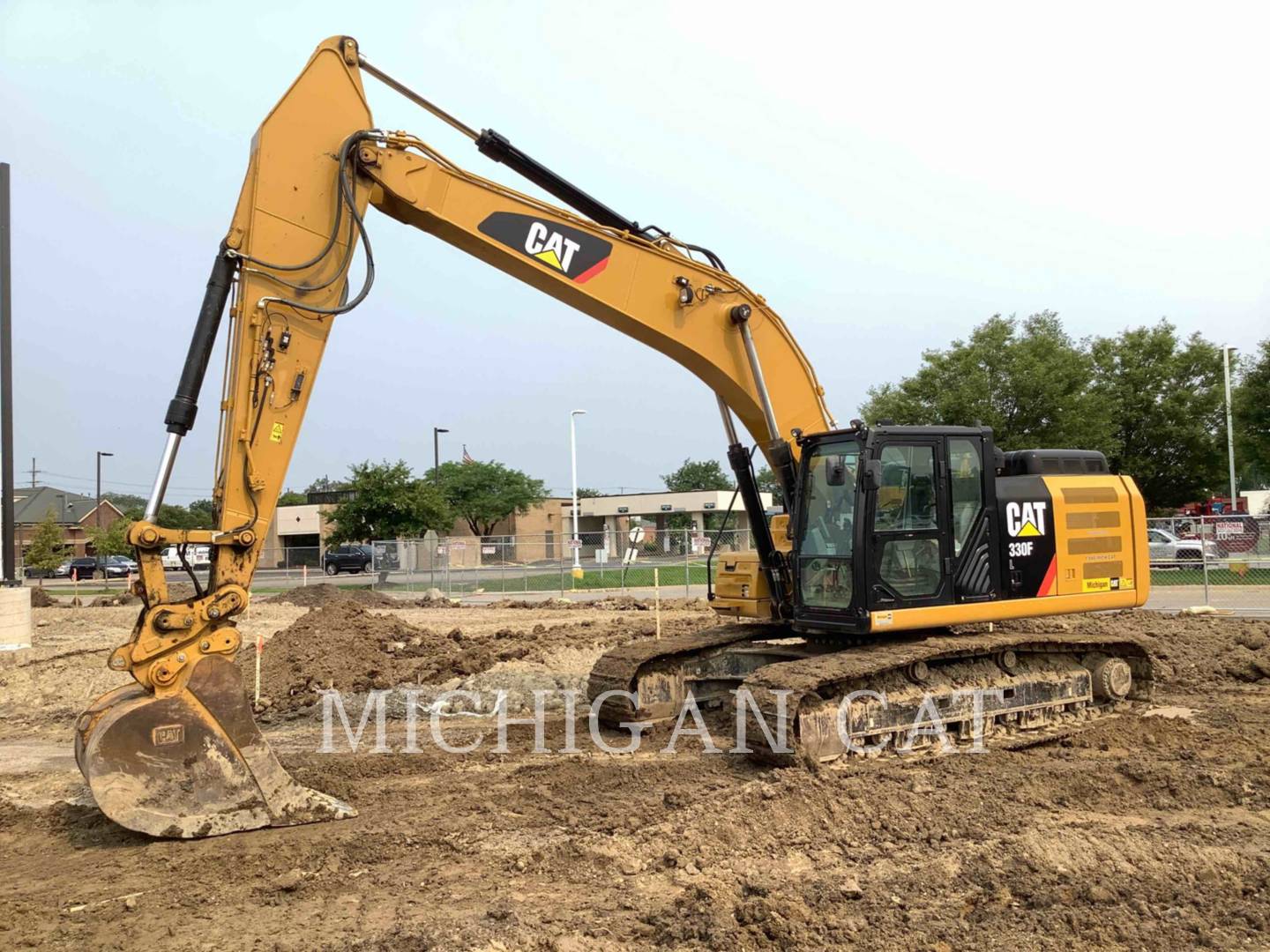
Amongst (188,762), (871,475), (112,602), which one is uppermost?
(871,475)

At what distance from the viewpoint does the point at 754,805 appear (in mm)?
6223

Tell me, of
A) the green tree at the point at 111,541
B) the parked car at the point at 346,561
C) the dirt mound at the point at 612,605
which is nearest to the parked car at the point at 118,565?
the green tree at the point at 111,541

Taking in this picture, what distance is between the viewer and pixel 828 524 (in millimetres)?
7746

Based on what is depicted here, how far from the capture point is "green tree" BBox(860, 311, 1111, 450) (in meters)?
30.7

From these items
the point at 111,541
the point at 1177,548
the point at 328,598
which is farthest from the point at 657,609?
the point at 111,541

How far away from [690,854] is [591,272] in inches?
173

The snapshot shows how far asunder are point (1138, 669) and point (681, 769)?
4945mm

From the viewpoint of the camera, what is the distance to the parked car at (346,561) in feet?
146

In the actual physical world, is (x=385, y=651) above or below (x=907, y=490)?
below

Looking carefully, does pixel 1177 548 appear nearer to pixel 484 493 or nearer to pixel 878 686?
pixel 878 686

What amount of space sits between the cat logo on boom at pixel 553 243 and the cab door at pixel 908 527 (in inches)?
106

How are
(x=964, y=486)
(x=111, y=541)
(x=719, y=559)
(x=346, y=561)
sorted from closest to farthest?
1. (x=964, y=486)
2. (x=719, y=559)
3. (x=346, y=561)
4. (x=111, y=541)

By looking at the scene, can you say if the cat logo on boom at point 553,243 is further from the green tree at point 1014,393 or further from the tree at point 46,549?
the tree at point 46,549

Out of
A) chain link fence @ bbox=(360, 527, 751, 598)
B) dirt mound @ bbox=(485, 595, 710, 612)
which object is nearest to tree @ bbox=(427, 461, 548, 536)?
chain link fence @ bbox=(360, 527, 751, 598)
